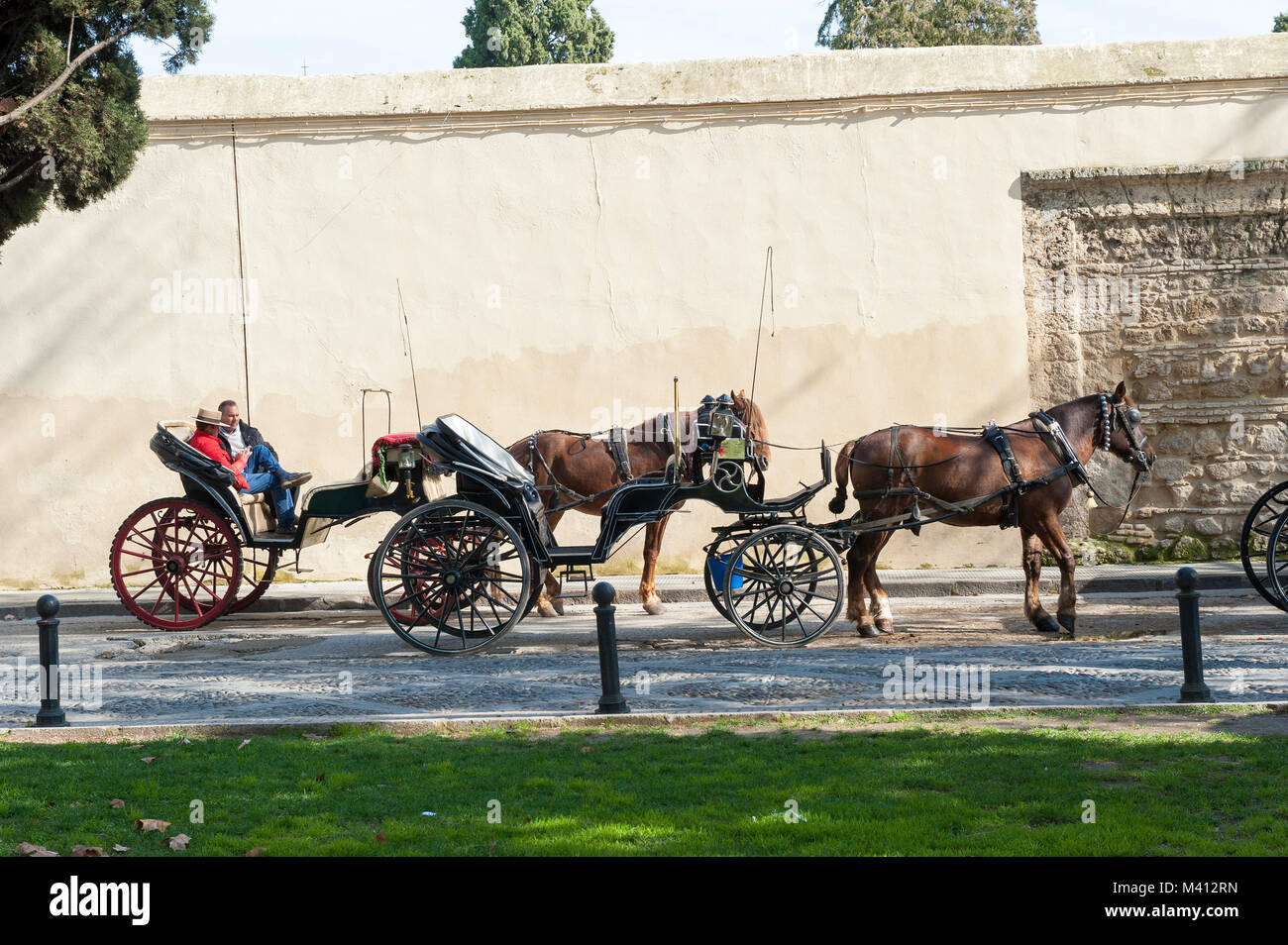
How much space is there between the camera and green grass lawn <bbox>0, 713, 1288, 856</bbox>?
443cm

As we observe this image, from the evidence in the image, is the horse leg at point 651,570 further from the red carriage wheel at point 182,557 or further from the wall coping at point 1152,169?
the wall coping at point 1152,169

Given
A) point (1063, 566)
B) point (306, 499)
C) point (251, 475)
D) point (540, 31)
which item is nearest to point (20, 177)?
point (251, 475)

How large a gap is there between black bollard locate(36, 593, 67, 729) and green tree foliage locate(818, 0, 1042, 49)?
25374mm

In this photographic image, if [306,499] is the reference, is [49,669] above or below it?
below

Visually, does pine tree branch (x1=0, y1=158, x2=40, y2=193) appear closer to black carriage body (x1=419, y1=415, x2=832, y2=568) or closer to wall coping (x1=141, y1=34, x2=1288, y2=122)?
wall coping (x1=141, y1=34, x2=1288, y2=122)

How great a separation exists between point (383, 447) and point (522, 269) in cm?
526

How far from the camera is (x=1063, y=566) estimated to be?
9.34 metres

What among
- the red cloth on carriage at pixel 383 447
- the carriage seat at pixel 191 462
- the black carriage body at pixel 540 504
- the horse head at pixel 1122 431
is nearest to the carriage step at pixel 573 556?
the black carriage body at pixel 540 504

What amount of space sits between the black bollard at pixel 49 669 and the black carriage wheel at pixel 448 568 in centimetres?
237

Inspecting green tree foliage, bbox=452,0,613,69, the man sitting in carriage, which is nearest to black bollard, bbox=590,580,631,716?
the man sitting in carriage

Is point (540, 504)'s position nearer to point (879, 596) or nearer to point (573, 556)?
point (573, 556)

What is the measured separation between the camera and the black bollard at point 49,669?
6805 mm
